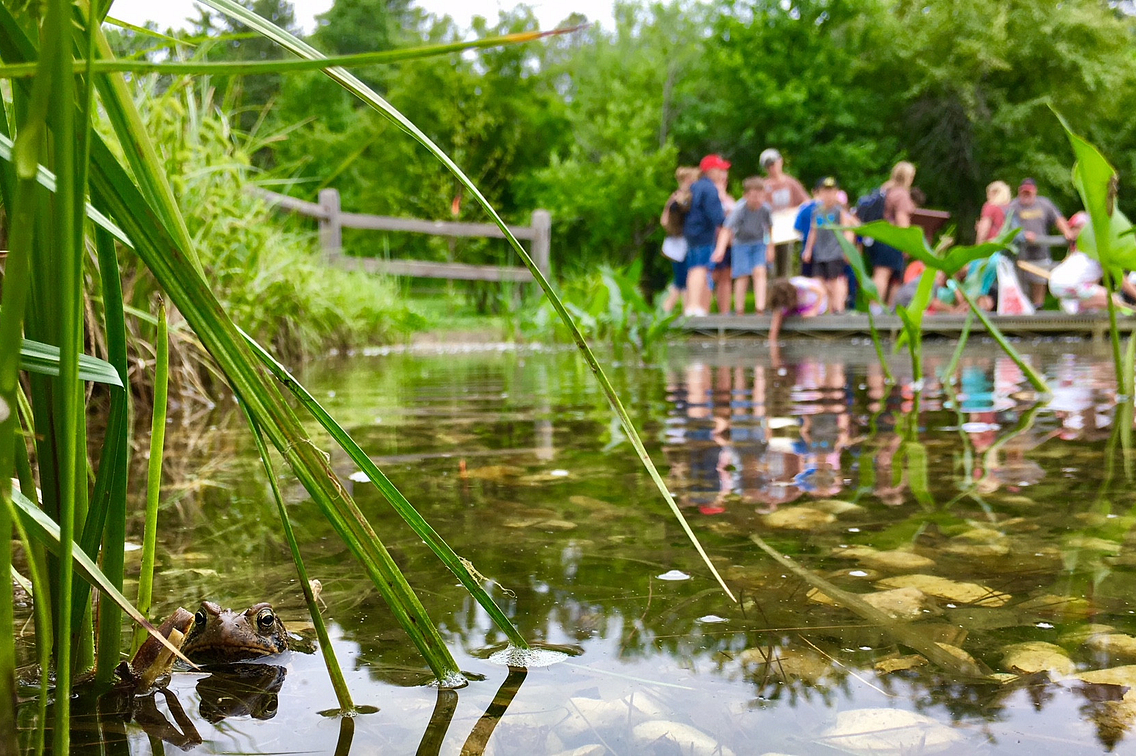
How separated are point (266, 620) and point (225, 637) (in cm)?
4

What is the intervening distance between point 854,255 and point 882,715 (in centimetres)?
296

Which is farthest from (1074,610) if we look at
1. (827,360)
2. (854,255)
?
(827,360)

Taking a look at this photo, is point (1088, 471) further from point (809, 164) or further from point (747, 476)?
point (809, 164)

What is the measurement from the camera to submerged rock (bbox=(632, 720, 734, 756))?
0.75 metres

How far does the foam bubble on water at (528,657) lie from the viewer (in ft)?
3.07

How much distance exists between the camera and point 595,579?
1214mm

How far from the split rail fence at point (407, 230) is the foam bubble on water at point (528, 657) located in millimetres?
7402

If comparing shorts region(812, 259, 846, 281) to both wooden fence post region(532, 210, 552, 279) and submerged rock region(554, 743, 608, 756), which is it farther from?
submerged rock region(554, 743, 608, 756)

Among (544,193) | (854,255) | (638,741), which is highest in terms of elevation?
(544,193)

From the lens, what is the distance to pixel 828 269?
34.8 ft

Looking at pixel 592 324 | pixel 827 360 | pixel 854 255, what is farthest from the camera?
pixel 592 324

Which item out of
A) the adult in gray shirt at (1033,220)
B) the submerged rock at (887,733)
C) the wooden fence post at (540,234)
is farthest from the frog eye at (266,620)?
the wooden fence post at (540,234)

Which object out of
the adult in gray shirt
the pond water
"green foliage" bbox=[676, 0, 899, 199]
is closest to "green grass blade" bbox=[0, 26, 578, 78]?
the pond water

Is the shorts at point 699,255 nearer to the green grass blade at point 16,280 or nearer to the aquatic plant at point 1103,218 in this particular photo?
the aquatic plant at point 1103,218
